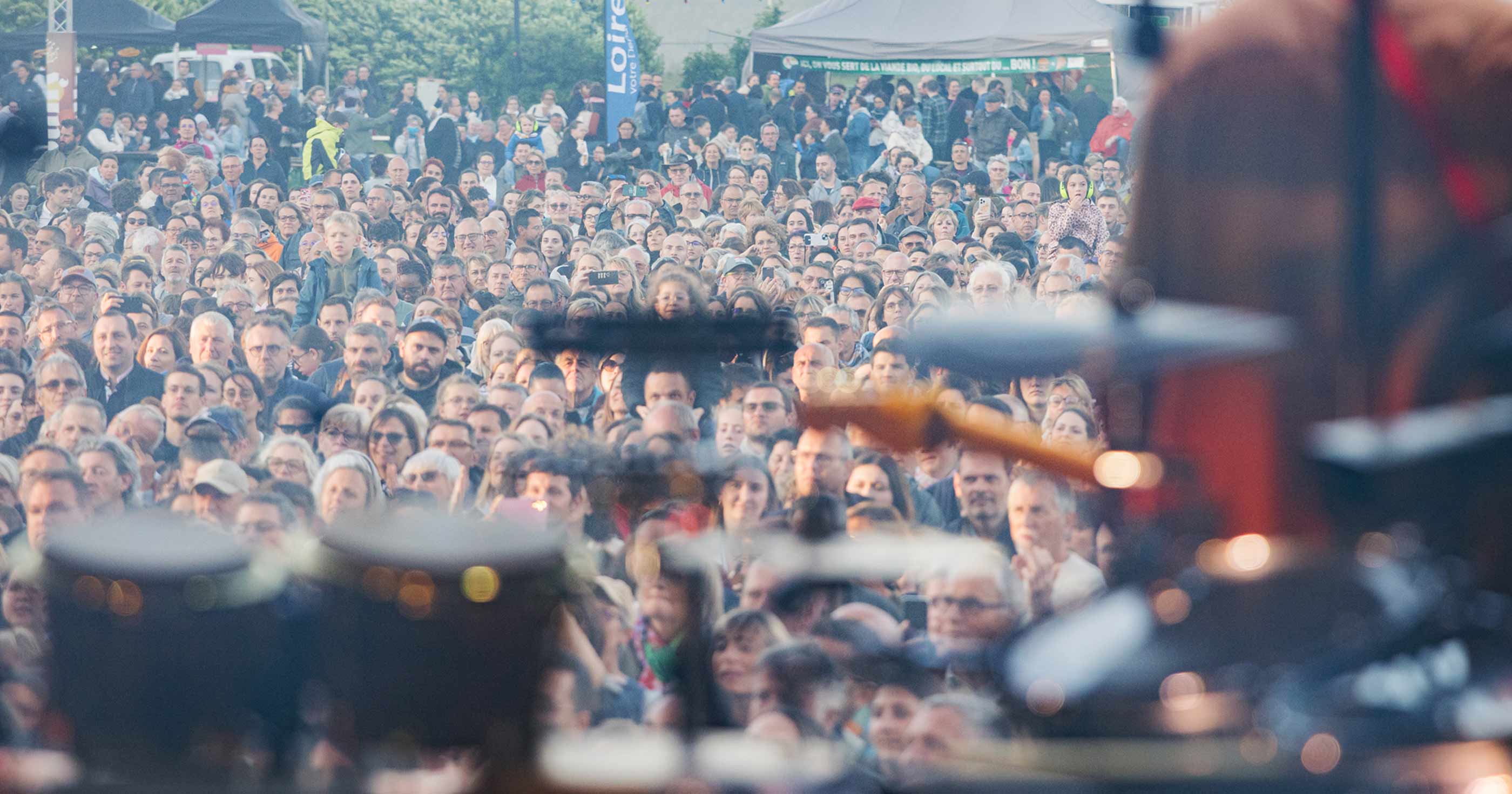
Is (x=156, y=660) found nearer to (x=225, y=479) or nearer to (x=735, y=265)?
(x=225, y=479)

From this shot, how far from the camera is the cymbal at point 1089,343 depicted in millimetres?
1902

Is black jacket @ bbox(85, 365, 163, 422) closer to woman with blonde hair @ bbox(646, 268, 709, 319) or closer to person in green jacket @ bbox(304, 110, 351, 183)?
woman with blonde hair @ bbox(646, 268, 709, 319)

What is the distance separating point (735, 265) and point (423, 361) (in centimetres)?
280

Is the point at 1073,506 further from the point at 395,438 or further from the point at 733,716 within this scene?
the point at 733,716

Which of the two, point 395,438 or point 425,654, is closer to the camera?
point 425,654

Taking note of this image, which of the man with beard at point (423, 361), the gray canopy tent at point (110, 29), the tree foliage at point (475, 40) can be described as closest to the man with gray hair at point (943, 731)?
the man with beard at point (423, 361)

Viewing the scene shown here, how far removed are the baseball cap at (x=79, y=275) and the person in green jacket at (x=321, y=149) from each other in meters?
8.25

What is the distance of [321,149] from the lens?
17.2 m

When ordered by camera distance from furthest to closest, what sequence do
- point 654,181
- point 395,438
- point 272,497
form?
1. point 654,181
2. point 395,438
3. point 272,497

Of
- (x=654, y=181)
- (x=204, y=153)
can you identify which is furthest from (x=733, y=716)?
(x=204, y=153)

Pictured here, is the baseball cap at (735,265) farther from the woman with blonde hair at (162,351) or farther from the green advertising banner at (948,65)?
the green advertising banner at (948,65)

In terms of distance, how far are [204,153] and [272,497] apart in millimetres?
13190

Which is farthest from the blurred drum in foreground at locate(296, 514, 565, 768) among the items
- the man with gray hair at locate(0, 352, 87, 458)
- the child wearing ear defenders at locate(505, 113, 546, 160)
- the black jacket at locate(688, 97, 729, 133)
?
the black jacket at locate(688, 97, 729, 133)

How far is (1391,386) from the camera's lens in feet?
7.06
